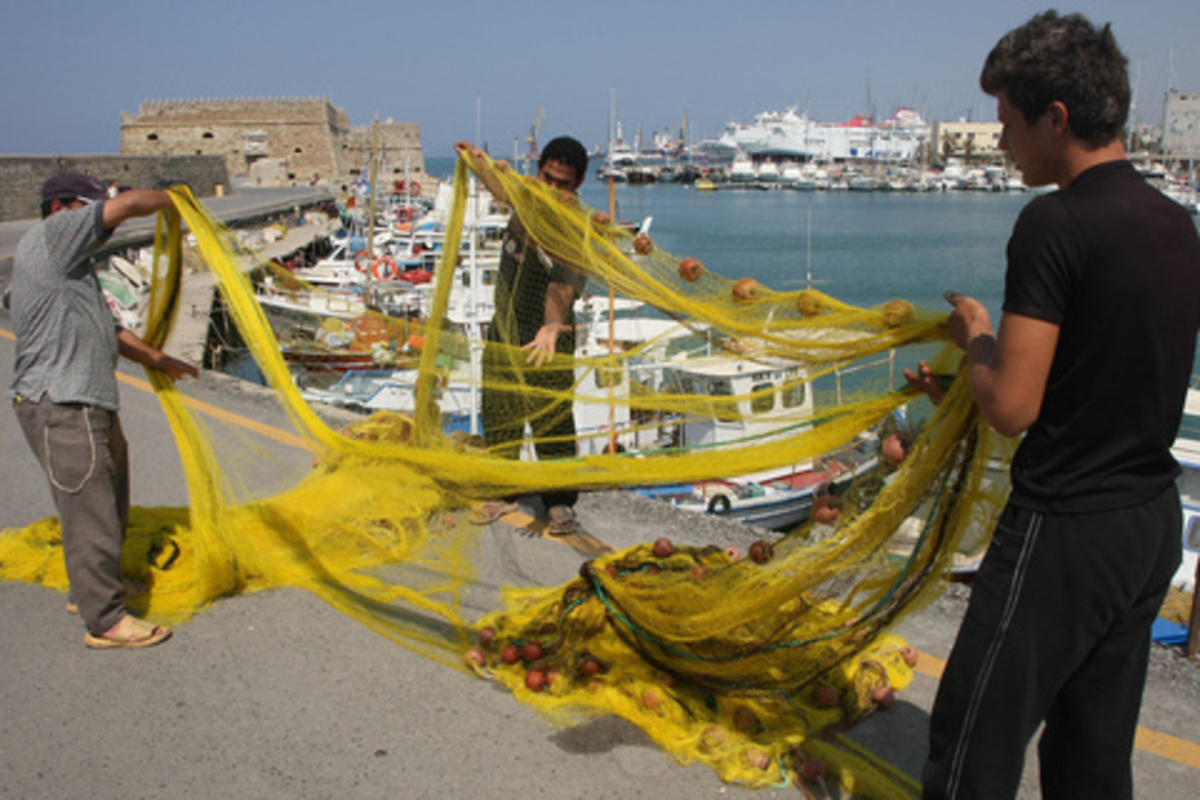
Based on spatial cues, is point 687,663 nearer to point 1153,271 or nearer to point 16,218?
point 1153,271

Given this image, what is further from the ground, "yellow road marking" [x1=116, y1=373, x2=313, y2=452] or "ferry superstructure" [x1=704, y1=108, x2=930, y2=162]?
"ferry superstructure" [x1=704, y1=108, x2=930, y2=162]

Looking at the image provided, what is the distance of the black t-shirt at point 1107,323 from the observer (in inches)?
80.0

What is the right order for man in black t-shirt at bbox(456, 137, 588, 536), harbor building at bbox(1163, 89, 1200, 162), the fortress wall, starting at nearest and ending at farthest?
man in black t-shirt at bbox(456, 137, 588, 536), the fortress wall, harbor building at bbox(1163, 89, 1200, 162)

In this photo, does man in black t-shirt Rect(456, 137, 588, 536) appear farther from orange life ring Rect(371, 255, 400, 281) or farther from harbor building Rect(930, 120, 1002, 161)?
harbor building Rect(930, 120, 1002, 161)

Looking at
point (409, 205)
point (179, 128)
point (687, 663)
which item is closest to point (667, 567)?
point (687, 663)

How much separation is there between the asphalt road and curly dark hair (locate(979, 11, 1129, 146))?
2.06 m

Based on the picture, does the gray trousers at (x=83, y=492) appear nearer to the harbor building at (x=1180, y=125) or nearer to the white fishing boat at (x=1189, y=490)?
the white fishing boat at (x=1189, y=490)

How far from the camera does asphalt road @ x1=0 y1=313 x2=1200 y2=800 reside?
304cm

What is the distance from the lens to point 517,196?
14.6 ft

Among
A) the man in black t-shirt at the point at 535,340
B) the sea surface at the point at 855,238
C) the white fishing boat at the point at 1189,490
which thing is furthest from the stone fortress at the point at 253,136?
the man in black t-shirt at the point at 535,340

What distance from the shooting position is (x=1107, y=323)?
80.8 inches

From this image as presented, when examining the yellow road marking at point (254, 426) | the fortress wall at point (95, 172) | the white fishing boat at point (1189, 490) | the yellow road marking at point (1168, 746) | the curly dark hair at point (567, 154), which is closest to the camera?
the yellow road marking at point (1168, 746)

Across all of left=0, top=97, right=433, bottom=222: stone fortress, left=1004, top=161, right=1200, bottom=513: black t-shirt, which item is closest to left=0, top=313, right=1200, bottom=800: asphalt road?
left=1004, top=161, right=1200, bottom=513: black t-shirt

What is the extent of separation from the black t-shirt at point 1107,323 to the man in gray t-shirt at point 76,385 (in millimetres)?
3293
